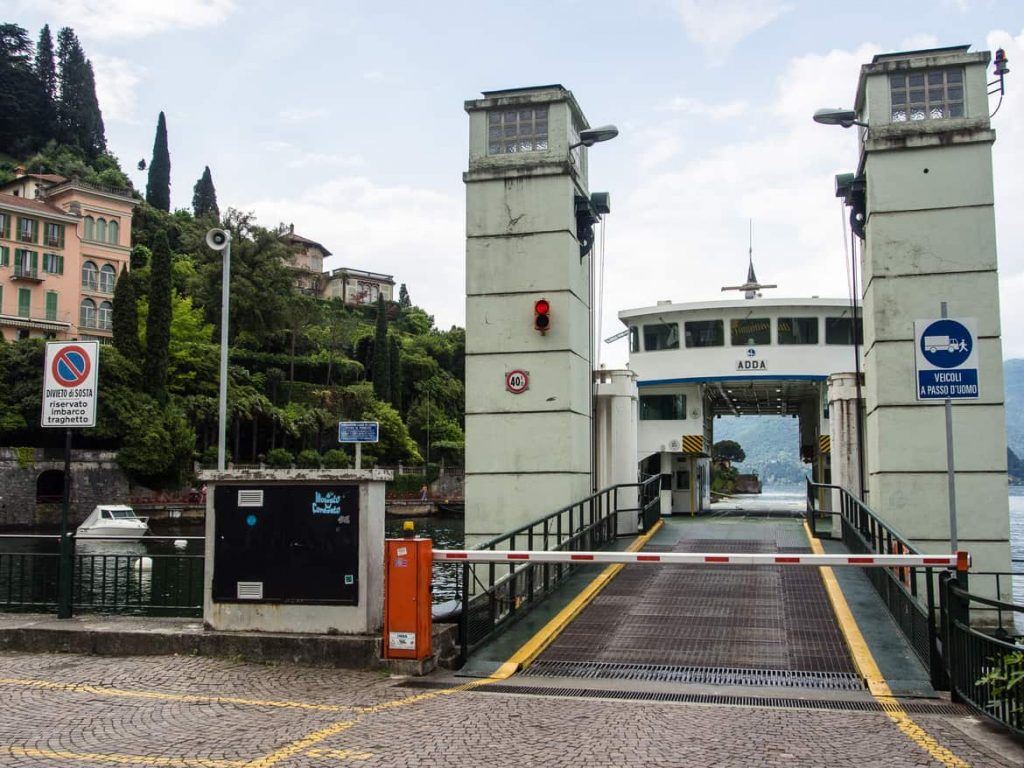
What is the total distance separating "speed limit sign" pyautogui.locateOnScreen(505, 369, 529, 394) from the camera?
1562 cm

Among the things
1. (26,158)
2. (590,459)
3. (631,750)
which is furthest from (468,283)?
(26,158)

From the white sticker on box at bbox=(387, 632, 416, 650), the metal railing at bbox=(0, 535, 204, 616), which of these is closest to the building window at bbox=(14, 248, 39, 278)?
the metal railing at bbox=(0, 535, 204, 616)

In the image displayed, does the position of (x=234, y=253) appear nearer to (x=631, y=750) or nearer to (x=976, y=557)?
(x=976, y=557)

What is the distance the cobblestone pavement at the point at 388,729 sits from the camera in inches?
234

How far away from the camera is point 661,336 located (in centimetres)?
3012

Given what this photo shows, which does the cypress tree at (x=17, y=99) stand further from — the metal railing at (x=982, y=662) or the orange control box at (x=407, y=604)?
the metal railing at (x=982, y=662)

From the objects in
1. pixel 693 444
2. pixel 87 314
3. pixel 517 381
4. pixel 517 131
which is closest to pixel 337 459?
pixel 87 314

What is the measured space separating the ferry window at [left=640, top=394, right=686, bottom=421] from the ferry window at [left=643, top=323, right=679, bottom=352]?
1.56 meters

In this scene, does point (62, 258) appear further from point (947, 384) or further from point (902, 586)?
point (947, 384)

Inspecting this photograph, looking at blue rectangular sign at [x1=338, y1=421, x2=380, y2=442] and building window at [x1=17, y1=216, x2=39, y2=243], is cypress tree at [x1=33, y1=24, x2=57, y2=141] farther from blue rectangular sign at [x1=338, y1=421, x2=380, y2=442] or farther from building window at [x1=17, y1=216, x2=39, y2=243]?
blue rectangular sign at [x1=338, y1=421, x2=380, y2=442]

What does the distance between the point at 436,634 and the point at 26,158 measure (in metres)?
111

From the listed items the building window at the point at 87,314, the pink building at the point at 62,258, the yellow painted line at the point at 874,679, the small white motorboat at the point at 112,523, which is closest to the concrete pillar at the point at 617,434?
the yellow painted line at the point at 874,679

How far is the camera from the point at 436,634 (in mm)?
9102

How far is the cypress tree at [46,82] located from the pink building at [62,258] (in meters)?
35.8
